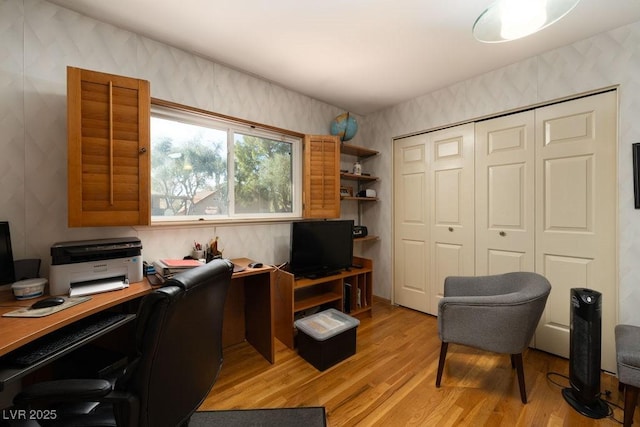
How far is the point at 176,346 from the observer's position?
0.91 meters

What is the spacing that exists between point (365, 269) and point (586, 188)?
2.06 m

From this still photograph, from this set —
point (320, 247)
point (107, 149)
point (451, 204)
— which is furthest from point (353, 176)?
point (107, 149)

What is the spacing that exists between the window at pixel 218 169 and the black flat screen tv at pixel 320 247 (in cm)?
40

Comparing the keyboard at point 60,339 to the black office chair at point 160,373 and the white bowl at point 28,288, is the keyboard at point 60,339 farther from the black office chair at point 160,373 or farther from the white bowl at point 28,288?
the white bowl at point 28,288

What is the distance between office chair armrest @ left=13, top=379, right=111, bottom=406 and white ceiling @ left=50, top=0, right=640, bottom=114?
82.1 inches

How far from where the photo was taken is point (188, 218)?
2.25 meters

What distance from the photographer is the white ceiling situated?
1.70m

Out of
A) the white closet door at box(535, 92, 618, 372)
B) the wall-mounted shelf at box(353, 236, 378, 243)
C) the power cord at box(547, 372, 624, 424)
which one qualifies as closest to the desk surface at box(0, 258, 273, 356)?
the wall-mounted shelf at box(353, 236, 378, 243)

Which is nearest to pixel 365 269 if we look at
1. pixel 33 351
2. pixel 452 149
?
pixel 452 149

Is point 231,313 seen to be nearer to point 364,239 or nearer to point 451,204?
point 364,239

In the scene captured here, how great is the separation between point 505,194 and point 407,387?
6.36 feet

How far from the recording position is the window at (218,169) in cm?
215

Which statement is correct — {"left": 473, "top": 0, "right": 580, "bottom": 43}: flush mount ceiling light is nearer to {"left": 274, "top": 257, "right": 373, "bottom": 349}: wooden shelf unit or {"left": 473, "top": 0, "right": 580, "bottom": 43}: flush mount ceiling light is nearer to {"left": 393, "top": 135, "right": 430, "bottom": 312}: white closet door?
{"left": 393, "top": 135, "right": 430, "bottom": 312}: white closet door

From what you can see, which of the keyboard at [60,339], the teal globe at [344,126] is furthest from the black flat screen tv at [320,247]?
the keyboard at [60,339]
